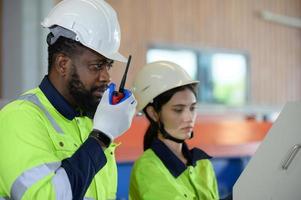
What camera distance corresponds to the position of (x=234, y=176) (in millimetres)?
2904

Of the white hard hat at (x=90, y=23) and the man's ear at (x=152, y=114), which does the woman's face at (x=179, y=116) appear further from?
the white hard hat at (x=90, y=23)

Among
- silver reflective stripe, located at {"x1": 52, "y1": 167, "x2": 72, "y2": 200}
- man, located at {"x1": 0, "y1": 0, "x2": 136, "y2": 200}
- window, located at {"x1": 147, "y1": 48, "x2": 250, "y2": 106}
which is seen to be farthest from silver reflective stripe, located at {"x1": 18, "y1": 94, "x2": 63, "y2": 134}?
window, located at {"x1": 147, "y1": 48, "x2": 250, "y2": 106}

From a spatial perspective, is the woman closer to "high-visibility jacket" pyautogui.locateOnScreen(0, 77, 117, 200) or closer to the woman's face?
the woman's face

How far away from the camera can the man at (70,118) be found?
3.69ft

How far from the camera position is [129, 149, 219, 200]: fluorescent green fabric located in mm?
1526

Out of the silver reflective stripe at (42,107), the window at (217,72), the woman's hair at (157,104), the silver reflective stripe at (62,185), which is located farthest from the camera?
the window at (217,72)

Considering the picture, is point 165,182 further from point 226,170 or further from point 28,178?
point 226,170

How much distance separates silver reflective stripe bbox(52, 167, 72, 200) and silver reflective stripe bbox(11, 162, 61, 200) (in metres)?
0.02

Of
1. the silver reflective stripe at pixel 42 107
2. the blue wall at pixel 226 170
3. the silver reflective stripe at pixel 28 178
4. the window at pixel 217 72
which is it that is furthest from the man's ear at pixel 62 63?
the window at pixel 217 72

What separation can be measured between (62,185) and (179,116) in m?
0.72

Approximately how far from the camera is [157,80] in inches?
72.2

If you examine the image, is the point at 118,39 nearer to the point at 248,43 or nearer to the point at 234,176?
the point at 234,176

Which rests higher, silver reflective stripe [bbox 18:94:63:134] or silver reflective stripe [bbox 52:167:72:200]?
silver reflective stripe [bbox 18:94:63:134]

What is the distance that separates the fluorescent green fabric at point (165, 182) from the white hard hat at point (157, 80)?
0.24 m
